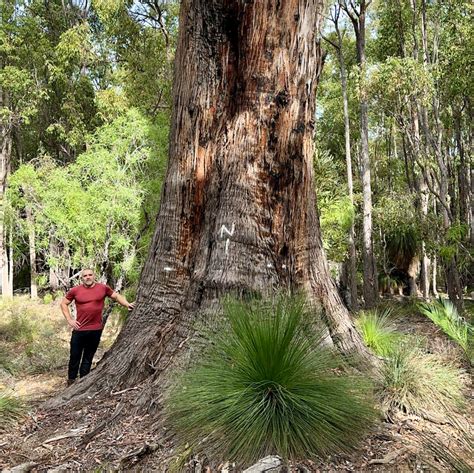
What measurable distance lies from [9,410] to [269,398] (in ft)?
8.28

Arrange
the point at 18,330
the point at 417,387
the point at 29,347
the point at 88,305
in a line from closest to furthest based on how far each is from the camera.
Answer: the point at 417,387 < the point at 88,305 < the point at 29,347 < the point at 18,330

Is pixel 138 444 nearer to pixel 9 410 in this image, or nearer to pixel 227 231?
pixel 9 410

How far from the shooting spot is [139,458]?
3260 millimetres

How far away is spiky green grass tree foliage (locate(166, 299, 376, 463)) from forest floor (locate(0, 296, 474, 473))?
12cm

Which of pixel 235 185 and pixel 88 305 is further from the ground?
pixel 235 185

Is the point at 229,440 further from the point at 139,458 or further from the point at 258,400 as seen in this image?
the point at 139,458

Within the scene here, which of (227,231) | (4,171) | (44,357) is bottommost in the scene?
(44,357)

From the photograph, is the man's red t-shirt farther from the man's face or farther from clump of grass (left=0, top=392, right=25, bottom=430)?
clump of grass (left=0, top=392, right=25, bottom=430)

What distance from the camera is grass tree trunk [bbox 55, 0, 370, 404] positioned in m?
→ 4.33

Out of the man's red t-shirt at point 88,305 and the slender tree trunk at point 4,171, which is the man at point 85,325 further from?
the slender tree trunk at point 4,171

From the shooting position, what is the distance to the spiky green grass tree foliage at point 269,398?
3.02 metres

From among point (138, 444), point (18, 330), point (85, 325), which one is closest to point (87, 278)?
point (85, 325)

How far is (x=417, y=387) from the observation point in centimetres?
392

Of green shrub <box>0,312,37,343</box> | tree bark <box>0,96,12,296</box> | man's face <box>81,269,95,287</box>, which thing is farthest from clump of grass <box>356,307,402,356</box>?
tree bark <box>0,96,12,296</box>
